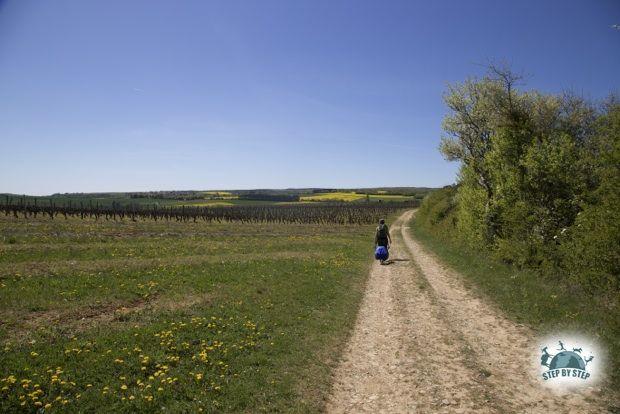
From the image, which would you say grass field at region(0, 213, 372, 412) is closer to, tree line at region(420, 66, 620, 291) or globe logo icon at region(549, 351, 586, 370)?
globe logo icon at region(549, 351, 586, 370)

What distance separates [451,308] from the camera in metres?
13.7

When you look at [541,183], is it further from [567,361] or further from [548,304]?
[567,361]

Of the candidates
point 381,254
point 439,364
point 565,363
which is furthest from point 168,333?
point 381,254

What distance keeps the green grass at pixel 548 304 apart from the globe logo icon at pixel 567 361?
56cm

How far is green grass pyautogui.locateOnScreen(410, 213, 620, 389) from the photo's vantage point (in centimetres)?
990

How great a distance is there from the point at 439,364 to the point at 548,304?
6047 millimetres

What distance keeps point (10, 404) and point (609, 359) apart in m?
12.5

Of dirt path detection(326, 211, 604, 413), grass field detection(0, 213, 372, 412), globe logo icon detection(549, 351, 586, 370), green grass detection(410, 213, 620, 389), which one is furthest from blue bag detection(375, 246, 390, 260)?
globe logo icon detection(549, 351, 586, 370)

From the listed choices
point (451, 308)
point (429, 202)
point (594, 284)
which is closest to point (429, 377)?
point (451, 308)

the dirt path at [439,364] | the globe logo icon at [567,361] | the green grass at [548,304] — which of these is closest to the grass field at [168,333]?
the dirt path at [439,364]

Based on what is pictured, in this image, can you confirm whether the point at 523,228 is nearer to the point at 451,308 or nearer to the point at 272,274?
the point at 451,308

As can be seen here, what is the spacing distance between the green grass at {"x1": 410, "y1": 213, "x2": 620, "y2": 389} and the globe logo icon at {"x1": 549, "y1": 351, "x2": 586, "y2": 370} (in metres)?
0.56

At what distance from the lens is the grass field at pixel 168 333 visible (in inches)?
293

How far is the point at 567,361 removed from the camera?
8641 mm
